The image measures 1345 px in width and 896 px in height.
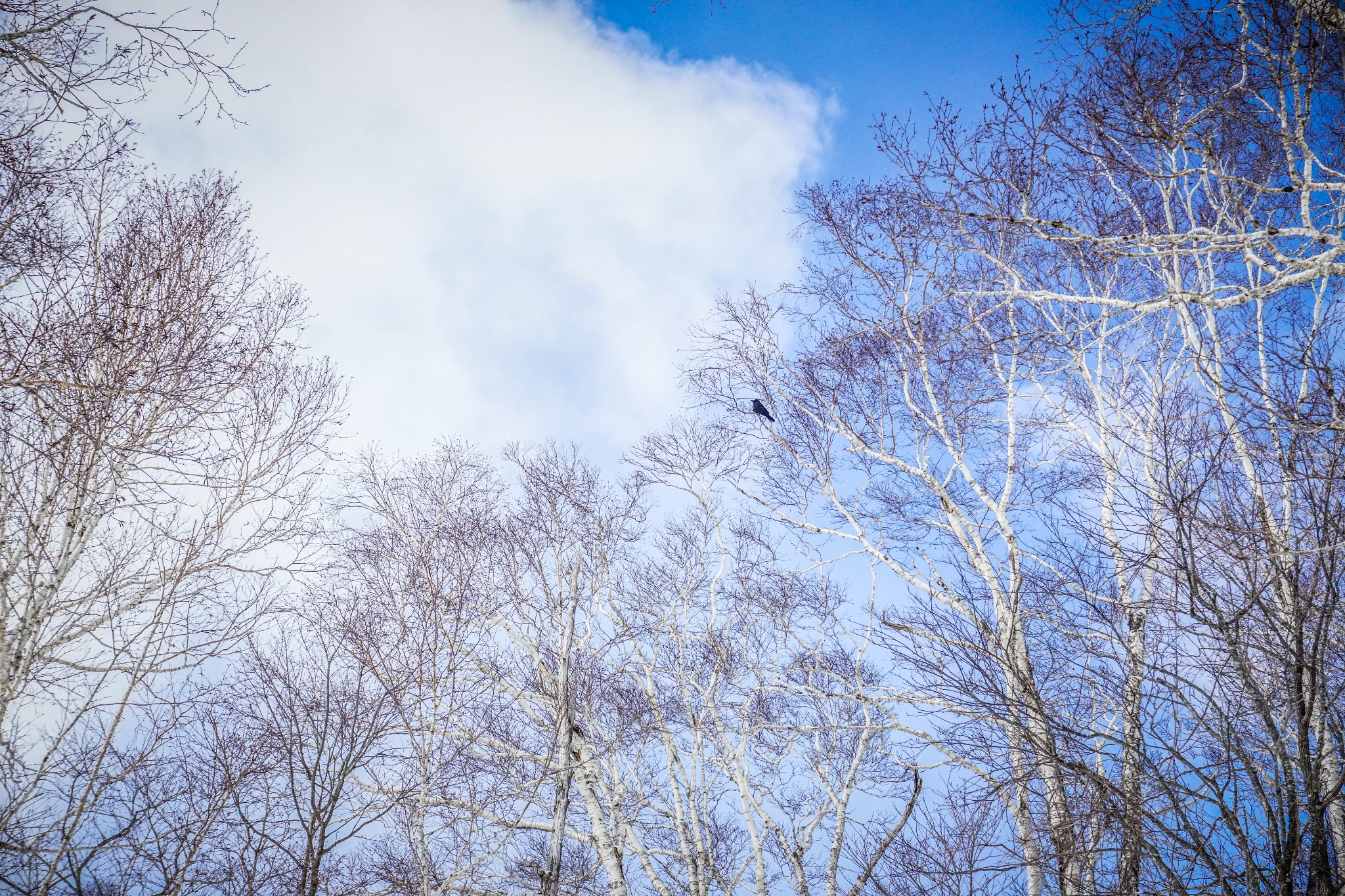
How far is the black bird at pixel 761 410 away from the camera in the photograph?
7746 mm

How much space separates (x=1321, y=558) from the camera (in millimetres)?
3283

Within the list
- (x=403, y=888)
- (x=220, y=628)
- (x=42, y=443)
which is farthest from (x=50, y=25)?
(x=403, y=888)

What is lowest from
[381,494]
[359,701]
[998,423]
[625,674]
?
[359,701]

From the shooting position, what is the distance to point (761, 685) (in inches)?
275

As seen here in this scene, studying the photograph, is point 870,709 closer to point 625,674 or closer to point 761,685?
point 761,685

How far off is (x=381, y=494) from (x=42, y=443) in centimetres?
362

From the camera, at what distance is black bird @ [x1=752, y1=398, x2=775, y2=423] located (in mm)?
7746

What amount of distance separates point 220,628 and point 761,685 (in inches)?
192

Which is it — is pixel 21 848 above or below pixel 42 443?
below

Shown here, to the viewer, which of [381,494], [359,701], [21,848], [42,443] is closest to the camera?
[21,848]

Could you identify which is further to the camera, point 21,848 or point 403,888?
point 403,888

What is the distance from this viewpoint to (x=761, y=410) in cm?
780

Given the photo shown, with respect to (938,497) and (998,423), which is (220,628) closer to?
(938,497)

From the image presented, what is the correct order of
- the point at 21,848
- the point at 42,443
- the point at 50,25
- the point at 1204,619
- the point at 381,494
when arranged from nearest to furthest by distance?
the point at 50,25
the point at 1204,619
the point at 21,848
the point at 42,443
the point at 381,494
